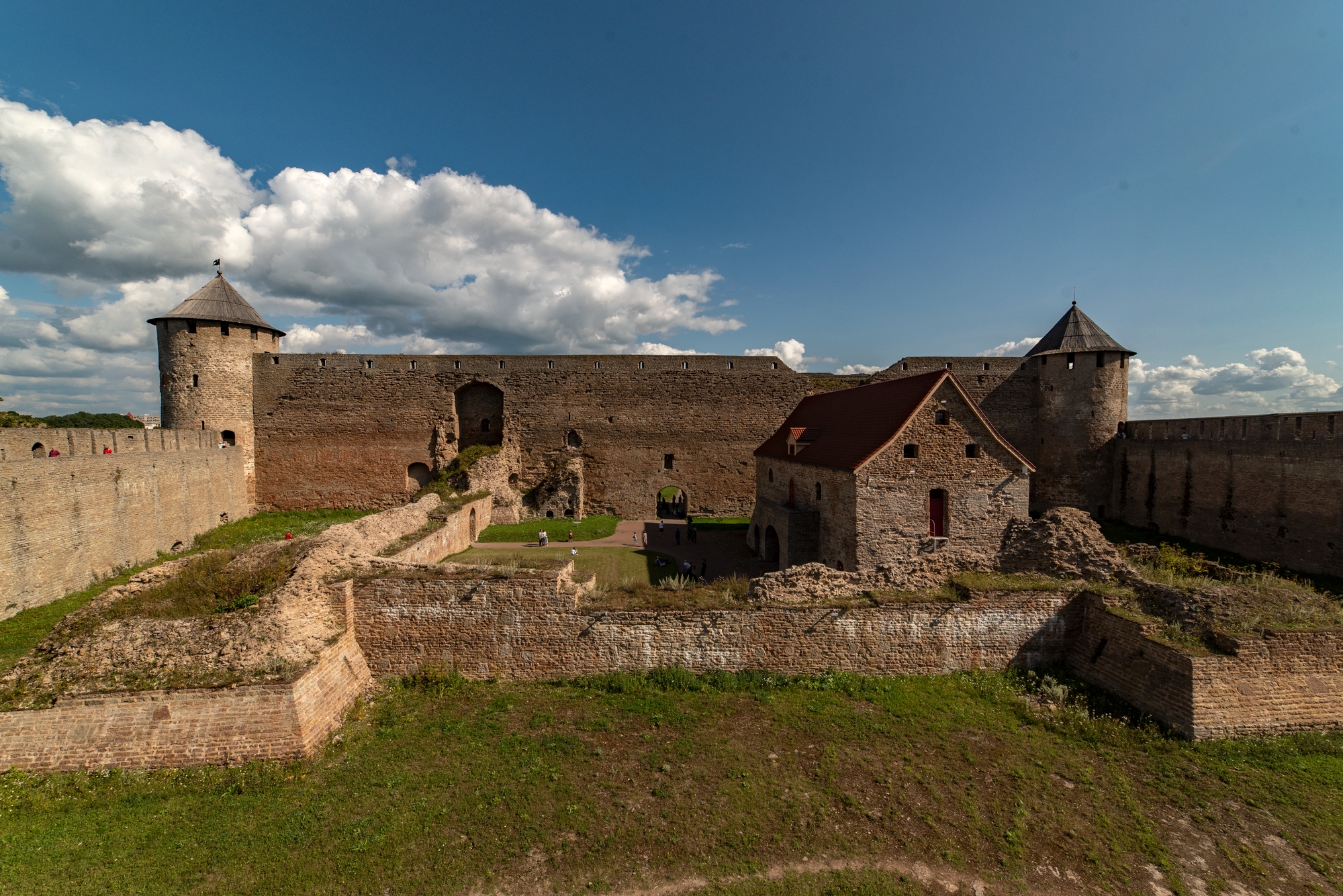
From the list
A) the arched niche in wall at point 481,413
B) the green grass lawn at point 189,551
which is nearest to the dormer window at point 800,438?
the arched niche in wall at point 481,413

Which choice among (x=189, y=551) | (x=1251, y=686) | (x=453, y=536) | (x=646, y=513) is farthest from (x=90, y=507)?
(x=1251, y=686)

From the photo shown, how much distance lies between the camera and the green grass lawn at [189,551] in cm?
1048

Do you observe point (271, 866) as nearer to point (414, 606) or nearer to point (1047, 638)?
point (414, 606)

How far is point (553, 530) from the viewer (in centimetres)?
2172

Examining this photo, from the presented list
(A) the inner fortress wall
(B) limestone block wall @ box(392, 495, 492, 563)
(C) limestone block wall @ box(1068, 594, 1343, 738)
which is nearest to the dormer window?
(A) the inner fortress wall

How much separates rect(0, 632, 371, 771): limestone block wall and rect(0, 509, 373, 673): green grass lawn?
55.7 inches

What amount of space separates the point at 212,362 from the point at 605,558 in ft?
61.2

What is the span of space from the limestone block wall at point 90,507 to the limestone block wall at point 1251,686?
875 inches

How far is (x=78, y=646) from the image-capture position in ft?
24.9

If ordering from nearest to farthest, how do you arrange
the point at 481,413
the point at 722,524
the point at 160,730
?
the point at 160,730, the point at 722,524, the point at 481,413

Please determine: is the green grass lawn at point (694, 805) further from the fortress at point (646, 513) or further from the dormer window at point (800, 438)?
the dormer window at point (800, 438)

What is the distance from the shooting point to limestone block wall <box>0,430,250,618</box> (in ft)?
39.6

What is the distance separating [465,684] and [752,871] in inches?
225

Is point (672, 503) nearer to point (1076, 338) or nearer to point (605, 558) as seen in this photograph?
point (605, 558)
